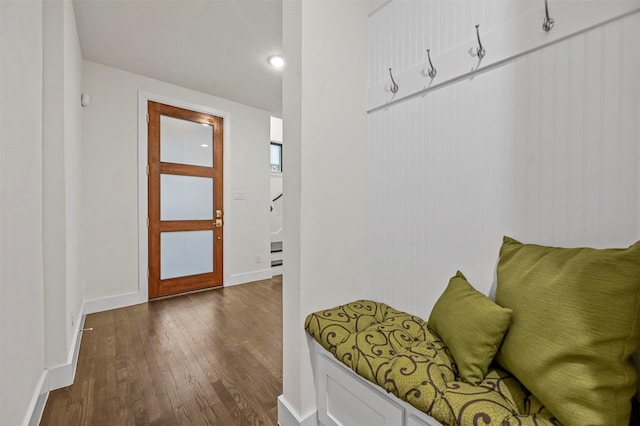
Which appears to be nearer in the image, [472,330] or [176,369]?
[472,330]

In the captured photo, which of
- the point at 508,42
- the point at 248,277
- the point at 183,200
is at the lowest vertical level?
the point at 248,277

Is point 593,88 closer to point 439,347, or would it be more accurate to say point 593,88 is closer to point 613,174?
point 613,174

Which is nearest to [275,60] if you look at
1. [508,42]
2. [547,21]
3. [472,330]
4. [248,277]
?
[508,42]

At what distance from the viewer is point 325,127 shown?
1.42 metres

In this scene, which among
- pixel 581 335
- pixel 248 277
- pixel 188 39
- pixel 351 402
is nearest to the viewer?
pixel 581 335

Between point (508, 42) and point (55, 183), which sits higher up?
point (508, 42)

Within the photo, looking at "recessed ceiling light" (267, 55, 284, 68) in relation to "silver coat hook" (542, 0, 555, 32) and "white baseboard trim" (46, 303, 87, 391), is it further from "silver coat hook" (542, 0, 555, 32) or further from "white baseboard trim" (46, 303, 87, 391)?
"white baseboard trim" (46, 303, 87, 391)

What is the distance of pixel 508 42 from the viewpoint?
109 cm

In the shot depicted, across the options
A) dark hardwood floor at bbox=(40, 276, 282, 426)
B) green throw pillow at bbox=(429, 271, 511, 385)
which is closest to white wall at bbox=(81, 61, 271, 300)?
dark hardwood floor at bbox=(40, 276, 282, 426)

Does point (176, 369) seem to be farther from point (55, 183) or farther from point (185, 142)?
point (185, 142)

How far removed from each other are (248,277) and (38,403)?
2.62 meters

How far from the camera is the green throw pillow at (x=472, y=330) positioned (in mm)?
897

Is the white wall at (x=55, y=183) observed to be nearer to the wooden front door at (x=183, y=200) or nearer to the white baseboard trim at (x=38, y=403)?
the white baseboard trim at (x=38, y=403)

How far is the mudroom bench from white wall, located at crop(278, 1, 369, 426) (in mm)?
205
